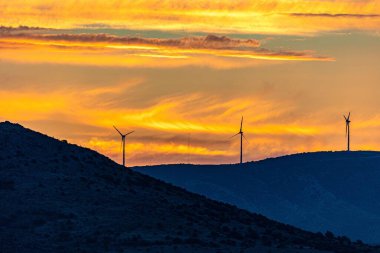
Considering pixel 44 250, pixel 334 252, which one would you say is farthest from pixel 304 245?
pixel 44 250

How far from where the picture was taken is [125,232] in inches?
7490

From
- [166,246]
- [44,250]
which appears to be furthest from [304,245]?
[44,250]

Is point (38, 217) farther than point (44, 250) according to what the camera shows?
Yes

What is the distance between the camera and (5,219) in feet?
632

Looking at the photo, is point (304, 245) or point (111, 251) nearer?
point (111, 251)

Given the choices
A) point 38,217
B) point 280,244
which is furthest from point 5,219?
point 280,244

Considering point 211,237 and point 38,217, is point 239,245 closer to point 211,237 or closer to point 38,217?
point 211,237

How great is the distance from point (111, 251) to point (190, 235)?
14683 millimetres

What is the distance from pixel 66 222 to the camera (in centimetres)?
19325

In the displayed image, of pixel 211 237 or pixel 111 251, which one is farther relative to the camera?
pixel 211 237

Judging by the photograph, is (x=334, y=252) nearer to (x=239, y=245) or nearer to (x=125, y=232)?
(x=239, y=245)

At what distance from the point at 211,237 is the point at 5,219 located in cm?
2610

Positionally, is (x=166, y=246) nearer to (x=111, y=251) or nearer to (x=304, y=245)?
(x=111, y=251)

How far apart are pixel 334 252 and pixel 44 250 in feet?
125
